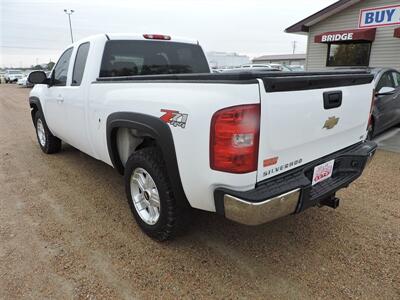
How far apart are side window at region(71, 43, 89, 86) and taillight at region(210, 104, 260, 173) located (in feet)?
7.84

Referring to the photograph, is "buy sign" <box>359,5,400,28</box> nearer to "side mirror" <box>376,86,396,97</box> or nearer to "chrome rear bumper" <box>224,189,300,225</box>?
"side mirror" <box>376,86,396,97</box>

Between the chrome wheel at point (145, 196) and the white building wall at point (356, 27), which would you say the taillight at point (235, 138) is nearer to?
the chrome wheel at point (145, 196)

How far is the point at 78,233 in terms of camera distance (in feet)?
9.95

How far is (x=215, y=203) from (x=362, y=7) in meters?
13.2

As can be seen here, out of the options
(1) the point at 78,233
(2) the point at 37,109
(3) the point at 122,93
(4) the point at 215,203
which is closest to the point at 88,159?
(2) the point at 37,109

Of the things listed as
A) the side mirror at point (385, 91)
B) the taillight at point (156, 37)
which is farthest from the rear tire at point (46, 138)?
the side mirror at point (385, 91)

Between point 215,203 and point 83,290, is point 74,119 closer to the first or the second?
point 83,290

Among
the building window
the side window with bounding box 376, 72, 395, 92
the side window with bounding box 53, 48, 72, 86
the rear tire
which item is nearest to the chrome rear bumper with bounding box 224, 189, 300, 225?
the side window with bounding box 53, 48, 72, 86

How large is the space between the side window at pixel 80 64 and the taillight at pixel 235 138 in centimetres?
239

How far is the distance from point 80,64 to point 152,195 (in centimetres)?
207

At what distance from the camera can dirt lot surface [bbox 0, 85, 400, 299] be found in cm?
230

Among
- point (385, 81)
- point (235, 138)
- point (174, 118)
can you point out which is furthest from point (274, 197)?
point (385, 81)

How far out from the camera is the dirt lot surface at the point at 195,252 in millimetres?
2297

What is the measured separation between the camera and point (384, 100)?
621 cm
